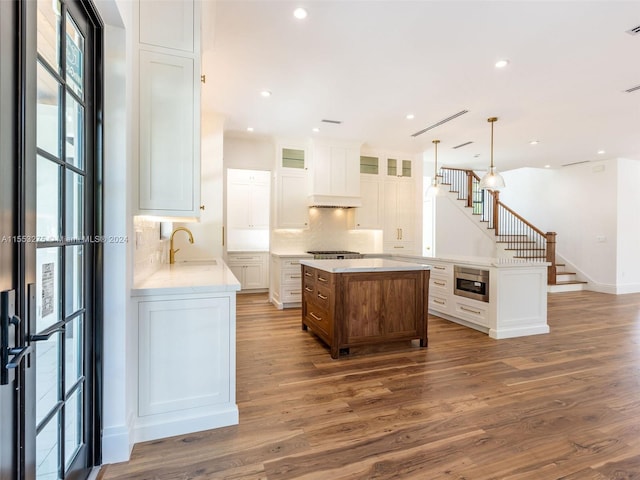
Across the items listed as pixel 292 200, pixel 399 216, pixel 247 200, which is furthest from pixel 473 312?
pixel 247 200

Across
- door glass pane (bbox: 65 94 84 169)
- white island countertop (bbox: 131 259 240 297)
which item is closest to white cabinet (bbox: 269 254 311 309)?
white island countertop (bbox: 131 259 240 297)

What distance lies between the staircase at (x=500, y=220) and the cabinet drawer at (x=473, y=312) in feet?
13.2

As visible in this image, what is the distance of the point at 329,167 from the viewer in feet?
18.5

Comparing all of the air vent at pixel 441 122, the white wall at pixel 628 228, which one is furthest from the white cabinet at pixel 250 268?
the white wall at pixel 628 228

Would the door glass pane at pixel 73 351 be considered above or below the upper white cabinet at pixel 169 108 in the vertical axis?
below

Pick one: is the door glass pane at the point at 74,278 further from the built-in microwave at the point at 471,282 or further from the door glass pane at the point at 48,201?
the built-in microwave at the point at 471,282

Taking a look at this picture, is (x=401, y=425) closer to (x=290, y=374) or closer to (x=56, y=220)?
(x=290, y=374)

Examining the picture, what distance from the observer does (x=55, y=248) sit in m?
1.27

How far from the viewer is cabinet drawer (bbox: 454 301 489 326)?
398cm

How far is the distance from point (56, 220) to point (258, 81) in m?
2.87

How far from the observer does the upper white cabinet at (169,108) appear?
196 centimetres

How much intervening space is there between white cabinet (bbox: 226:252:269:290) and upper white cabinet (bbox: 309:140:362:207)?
178 centimetres

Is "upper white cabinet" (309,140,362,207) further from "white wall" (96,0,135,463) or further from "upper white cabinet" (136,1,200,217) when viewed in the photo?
"white wall" (96,0,135,463)

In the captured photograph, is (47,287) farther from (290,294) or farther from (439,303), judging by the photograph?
(439,303)
